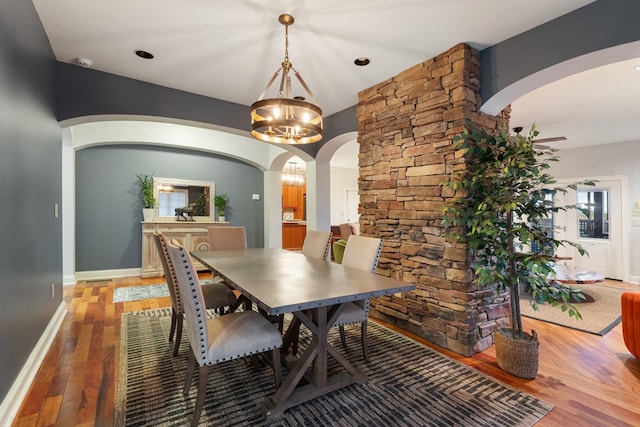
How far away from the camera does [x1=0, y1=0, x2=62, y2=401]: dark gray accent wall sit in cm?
175

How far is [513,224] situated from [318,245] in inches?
71.5

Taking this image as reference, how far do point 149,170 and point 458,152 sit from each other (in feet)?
18.0

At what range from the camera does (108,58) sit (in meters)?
2.98

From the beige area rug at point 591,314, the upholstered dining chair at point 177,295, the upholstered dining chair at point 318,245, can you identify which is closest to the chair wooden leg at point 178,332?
the upholstered dining chair at point 177,295

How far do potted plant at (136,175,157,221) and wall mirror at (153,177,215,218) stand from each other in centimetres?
12

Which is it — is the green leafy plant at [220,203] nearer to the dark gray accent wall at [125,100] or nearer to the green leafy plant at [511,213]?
the dark gray accent wall at [125,100]

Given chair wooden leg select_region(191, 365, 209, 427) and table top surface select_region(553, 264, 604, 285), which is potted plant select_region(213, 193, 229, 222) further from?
table top surface select_region(553, 264, 604, 285)

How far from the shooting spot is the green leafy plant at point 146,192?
566cm

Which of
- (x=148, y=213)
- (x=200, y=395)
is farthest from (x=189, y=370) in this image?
(x=148, y=213)

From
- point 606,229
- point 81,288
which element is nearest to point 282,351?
point 81,288

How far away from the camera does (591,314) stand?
145 inches

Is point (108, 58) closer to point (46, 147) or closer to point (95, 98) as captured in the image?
point (95, 98)

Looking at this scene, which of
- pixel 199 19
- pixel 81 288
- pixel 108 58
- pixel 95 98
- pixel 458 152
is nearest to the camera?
pixel 199 19

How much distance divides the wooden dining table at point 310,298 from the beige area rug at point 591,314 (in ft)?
7.18
